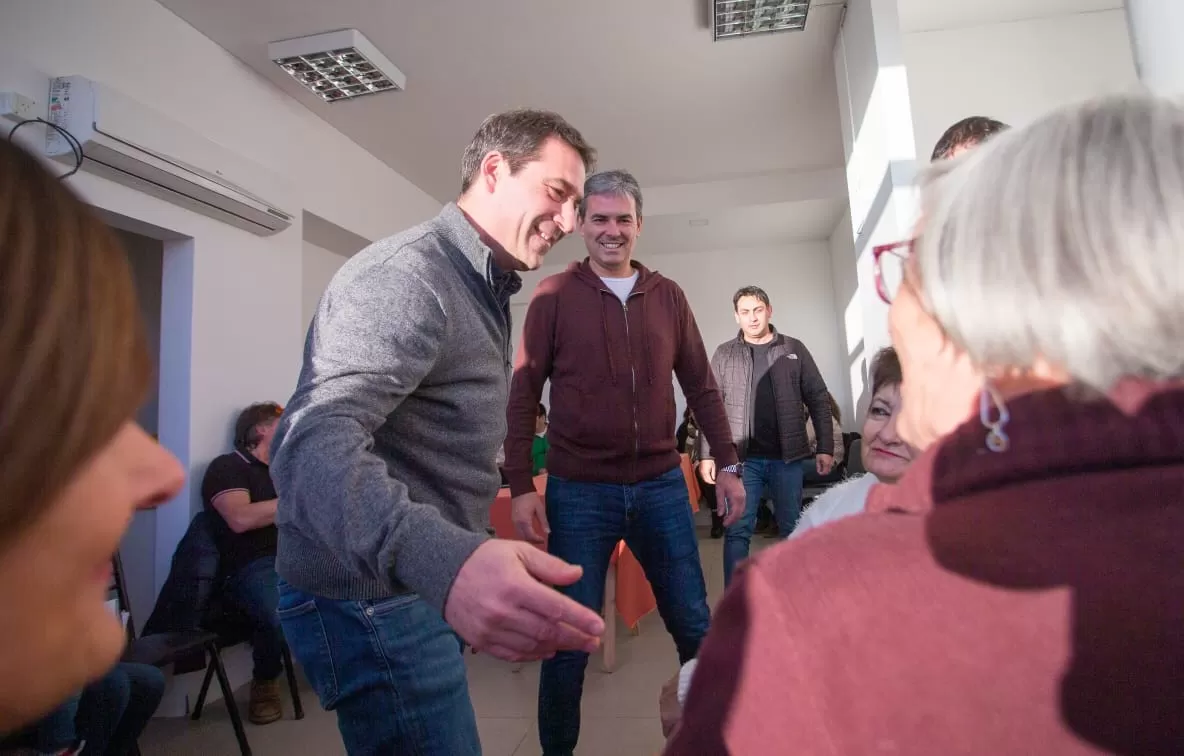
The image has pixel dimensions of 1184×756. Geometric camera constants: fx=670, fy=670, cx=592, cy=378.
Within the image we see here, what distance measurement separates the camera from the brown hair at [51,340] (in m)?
0.37

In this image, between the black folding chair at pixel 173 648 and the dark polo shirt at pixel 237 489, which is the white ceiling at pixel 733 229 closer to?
the dark polo shirt at pixel 237 489

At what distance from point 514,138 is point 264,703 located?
2.63m

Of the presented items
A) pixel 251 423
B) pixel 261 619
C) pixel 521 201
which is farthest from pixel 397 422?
pixel 251 423

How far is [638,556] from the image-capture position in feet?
6.44

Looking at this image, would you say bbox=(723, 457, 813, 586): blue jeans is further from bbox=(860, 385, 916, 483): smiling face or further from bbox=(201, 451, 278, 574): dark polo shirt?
bbox=(201, 451, 278, 574): dark polo shirt

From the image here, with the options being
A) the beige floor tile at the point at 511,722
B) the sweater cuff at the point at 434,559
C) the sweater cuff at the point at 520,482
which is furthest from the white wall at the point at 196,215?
the sweater cuff at the point at 434,559

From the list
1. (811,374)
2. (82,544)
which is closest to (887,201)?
(811,374)

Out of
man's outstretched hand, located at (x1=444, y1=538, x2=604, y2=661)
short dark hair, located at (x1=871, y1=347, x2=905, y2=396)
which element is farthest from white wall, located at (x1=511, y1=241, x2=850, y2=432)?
man's outstretched hand, located at (x1=444, y1=538, x2=604, y2=661)

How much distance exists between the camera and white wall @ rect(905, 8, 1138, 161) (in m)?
3.30

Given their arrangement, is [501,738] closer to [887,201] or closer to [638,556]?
[638,556]

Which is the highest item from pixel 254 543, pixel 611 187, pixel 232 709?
pixel 611 187

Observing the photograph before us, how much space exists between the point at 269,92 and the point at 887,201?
3318 millimetres

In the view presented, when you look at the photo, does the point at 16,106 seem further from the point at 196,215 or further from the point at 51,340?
the point at 51,340

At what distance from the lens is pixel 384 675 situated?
99cm
